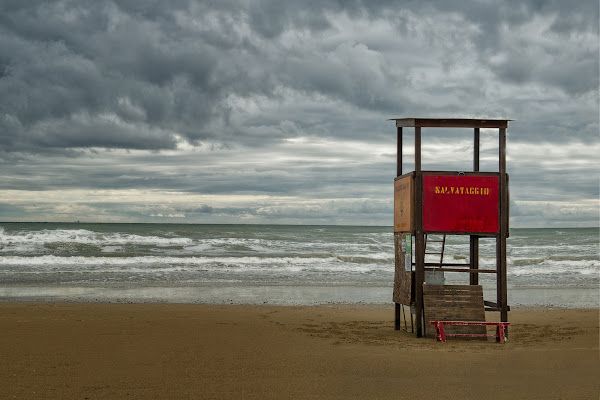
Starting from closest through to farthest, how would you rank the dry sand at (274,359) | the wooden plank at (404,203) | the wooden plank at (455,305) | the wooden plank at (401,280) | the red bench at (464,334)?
the dry sand at (274,359)
the red bench at (464,334)
the wooden plank at (455,305)
the wooden plank at (404,203)
the wooden plank at (401,280)

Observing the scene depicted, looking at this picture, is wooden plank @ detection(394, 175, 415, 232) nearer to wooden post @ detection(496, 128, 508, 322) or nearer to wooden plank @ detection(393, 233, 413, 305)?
wooden plank @ detection(393, 233, 413, 305)

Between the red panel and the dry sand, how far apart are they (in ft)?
6.66

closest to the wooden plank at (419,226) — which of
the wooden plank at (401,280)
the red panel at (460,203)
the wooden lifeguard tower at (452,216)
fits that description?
the wooden lifeguard tower at (452,216)

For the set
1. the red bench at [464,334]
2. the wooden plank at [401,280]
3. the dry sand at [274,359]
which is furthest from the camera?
the wooden plank at [401,280]

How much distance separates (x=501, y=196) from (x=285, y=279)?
13775mm

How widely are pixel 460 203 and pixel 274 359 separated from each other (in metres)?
4.58

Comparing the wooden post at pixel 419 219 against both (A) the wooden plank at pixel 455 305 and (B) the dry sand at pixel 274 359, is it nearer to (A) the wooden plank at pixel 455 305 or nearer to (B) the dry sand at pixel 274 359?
(A) the wooden plank at pixel 455 305

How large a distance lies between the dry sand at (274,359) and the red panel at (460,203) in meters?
2.03

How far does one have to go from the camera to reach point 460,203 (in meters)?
11.2

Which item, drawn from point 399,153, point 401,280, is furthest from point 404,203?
point 401,280

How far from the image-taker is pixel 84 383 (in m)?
7.33

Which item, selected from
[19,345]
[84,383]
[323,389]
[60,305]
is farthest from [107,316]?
[323,389]

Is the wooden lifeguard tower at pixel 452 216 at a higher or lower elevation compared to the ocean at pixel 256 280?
higher

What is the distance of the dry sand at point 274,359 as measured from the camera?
280 inches
